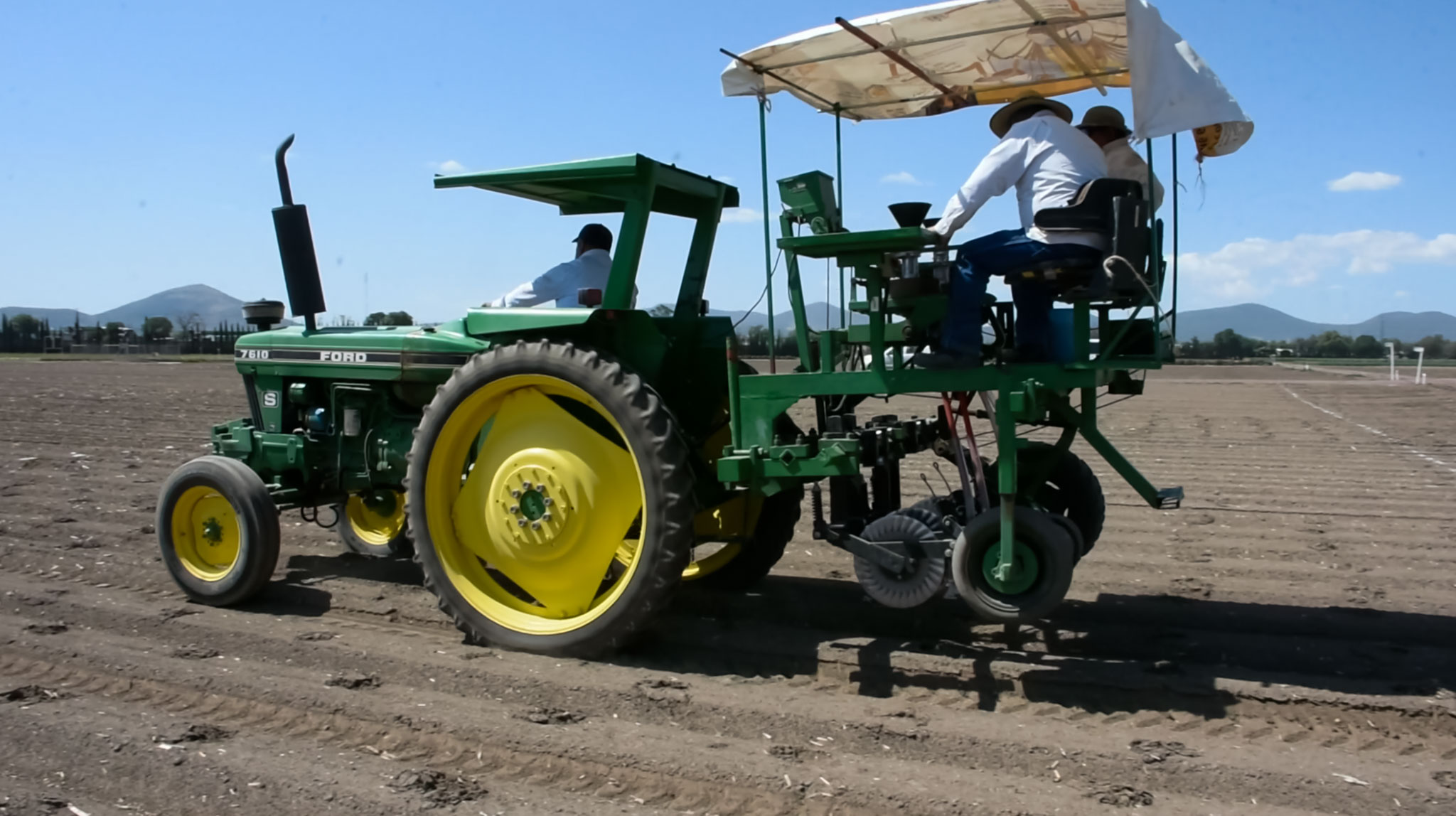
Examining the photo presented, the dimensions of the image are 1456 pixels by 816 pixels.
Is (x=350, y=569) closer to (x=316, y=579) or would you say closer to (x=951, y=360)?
(x=316, y=579)

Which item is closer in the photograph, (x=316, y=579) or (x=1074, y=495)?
(x=1074, y=495)

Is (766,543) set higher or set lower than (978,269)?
lower

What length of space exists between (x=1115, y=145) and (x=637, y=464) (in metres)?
2.58

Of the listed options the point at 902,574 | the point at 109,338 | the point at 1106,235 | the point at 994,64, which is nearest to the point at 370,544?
the point at 902,574

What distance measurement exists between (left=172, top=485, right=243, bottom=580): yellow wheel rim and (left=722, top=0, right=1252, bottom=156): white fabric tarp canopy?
130 inches

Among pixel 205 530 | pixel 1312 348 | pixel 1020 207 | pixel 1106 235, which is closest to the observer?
pixel 1106 235

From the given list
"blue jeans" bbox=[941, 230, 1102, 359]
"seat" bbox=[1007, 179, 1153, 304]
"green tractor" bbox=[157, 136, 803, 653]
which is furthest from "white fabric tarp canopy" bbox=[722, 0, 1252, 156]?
"green tractor" bbox=[157, 136, 803, 653]

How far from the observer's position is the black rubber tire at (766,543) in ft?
18.8

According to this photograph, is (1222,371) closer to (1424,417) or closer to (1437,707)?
(1424,417)

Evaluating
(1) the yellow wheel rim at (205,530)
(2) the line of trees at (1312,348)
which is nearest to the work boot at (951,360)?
(1) the yellow wheel rim at (205,530)

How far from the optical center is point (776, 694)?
4.25m

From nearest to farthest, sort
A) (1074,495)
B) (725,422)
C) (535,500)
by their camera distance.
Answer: (535,500), (1074,495), (725,422)

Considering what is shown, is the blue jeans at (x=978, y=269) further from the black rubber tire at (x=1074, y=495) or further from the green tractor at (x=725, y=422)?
the black rubber tire at (x=1074, y=495)

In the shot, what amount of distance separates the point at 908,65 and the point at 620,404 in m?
2.13
